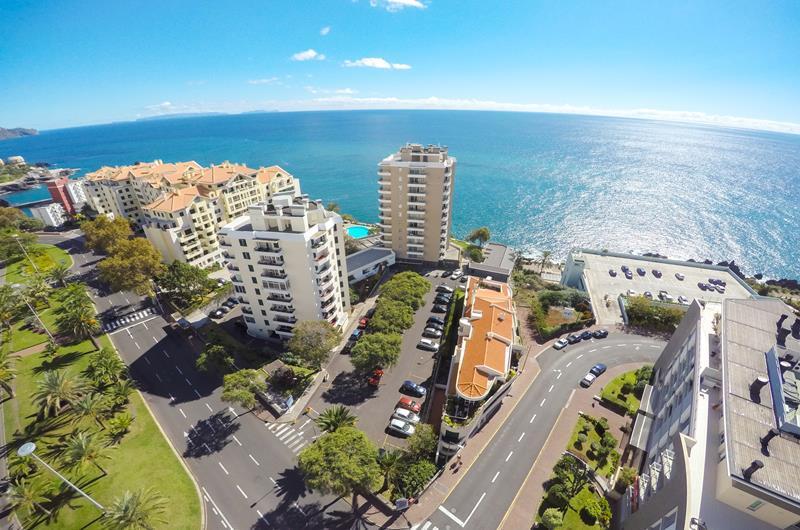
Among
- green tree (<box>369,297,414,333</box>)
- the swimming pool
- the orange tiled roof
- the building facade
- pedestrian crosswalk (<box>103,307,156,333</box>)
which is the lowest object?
pedestrian crosswalk (<box>103,307,156,333</box>)

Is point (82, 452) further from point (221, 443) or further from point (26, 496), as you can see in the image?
point (221, 443)

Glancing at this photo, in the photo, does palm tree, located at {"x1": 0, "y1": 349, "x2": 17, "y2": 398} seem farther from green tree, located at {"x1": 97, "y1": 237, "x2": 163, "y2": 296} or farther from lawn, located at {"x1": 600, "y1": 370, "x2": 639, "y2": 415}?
lawn, located at {"x1": 600, "y1": 370, "x2": 639, "y2": 415}

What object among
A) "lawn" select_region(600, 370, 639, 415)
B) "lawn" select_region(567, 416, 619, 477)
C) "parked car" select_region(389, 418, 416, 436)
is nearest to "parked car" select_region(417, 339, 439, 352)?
"parked car" select_region(389, 418, 416, 436)

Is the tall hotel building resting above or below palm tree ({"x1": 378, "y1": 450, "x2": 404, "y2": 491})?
above

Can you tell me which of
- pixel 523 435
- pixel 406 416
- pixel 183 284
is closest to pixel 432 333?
pixel 406 416

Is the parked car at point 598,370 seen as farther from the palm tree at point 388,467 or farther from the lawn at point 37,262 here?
the lawn at point 37,262

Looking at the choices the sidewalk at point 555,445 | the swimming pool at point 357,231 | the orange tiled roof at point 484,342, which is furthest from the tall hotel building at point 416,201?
the sidewalk at point 555,445
